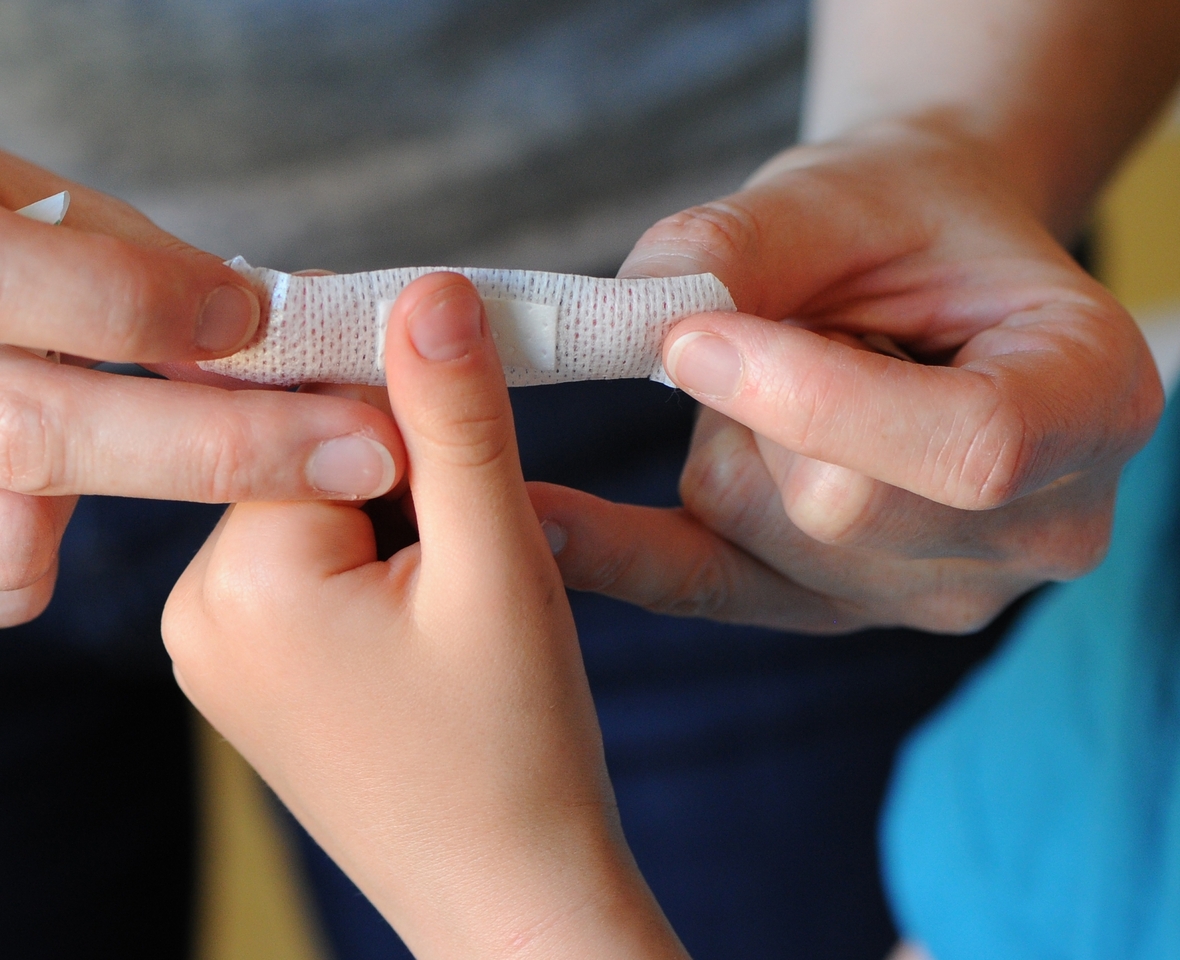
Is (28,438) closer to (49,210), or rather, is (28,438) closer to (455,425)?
(49,210)

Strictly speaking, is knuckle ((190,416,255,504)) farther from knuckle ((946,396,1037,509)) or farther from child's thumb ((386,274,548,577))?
knuckle ((946,396,1037,509))

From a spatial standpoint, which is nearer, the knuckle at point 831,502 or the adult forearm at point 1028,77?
the knuckle at point 831,502

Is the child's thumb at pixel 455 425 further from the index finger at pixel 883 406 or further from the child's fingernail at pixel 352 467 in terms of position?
the index finger at pixel 883 406

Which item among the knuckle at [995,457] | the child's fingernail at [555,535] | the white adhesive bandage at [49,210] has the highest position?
the white adhesive bandage at [49,210]

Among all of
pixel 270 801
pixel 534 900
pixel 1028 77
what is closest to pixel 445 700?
pixel 534 900

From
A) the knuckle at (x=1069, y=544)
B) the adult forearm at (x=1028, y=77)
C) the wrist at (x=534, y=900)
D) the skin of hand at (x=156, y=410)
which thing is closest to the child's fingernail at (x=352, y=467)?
the skin of hand at (x=156, y=410)

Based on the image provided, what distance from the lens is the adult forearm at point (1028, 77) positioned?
0.94 m

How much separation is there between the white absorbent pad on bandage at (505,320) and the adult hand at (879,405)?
0.03 m

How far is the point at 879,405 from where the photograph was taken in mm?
587

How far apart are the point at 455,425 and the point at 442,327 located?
0.05m

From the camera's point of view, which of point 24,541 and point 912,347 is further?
point 912,347

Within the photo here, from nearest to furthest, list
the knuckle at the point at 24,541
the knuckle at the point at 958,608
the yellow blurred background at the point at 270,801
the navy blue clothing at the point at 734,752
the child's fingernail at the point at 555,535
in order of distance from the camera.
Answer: the knuckle at the point at 24,541 < the child's fingernail at the point at 555,535 < the knuckle at the point at 958,608 < the navy blue clothing at the point at 734,752 < the yellow blurred background at the point at 270,801

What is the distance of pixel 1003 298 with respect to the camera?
29.1 inches

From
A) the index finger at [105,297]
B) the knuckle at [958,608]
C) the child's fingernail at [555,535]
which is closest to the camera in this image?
the index finger at [105,297]
